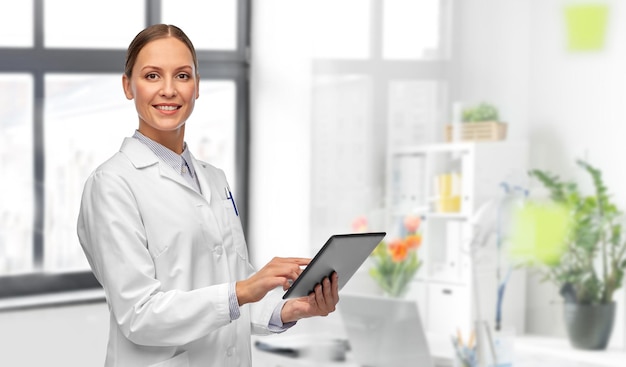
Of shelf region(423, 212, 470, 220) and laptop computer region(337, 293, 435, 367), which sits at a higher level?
shelf region(423, 212, 470, 220)

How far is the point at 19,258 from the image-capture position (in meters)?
4.20

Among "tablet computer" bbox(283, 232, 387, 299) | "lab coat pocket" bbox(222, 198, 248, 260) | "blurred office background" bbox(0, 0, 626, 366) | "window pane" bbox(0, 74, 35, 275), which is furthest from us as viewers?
"window pane" bbox(0, 74, 35, 275)

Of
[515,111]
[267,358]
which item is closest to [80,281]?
[267,358]

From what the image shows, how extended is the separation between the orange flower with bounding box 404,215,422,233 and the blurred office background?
0.45 feet

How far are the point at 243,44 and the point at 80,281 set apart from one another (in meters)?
1.42

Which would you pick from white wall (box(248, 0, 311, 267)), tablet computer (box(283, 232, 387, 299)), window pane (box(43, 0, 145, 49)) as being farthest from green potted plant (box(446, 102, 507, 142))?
tablet computer (box(283, 232, 387, 299))

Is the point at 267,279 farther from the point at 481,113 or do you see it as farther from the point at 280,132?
the point at 280,132

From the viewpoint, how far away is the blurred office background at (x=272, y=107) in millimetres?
3227

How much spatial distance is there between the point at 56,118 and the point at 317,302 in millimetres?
3023

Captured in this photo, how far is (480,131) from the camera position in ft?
11.1

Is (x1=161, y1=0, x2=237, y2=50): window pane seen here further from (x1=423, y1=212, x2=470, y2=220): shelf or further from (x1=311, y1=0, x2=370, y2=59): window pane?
(x1=423, y1=212, x2=470, y2=220): shelf

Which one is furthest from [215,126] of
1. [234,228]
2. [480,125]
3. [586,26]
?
[234,228]

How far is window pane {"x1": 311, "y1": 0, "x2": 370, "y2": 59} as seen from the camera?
3918 mm

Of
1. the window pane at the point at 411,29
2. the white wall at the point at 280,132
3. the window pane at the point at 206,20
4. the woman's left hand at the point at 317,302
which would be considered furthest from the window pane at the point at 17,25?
the woman's left hand at the point at 317,302
